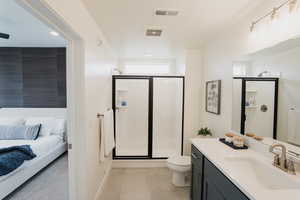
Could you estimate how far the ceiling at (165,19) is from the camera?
1.73 meters

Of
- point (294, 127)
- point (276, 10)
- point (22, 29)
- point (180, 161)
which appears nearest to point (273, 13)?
point (276, 10)

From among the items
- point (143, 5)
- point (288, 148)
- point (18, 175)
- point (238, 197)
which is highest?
point (143, 5)

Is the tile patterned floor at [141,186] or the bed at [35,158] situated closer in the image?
the bed at [35,158]

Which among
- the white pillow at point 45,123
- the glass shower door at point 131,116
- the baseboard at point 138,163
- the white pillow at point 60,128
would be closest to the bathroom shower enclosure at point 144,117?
the glass shower door at point 131,116

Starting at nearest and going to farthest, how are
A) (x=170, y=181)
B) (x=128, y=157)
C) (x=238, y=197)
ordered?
(x=238, y=197) → (x=170, y=181) → (x=128, y=157)

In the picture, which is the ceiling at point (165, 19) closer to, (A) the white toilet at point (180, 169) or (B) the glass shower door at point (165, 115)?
(B) the glass shower door at point (165, 115)

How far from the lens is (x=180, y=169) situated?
2.64 m

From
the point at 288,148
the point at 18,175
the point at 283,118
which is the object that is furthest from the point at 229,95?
the point at 18,175

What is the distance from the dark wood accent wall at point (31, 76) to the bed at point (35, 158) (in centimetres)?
108

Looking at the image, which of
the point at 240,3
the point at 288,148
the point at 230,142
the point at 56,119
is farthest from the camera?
the point at 56,119

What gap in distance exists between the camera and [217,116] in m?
2.65

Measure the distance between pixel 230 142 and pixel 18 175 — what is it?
3084 mm

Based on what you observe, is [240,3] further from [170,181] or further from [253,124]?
[170,181]

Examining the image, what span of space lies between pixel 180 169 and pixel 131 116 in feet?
6.02
